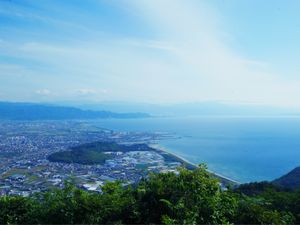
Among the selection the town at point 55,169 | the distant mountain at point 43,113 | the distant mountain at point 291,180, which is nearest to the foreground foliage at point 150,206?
the town at point 55,169

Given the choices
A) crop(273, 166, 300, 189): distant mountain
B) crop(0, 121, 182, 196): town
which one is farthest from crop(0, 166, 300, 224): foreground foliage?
crop(273, 166, 300, 189): distant mountain

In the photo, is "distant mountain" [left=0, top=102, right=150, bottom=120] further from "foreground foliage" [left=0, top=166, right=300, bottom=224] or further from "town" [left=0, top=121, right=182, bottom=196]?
"foreground foliage" [left=0, top=166, right=300, bottom=224]

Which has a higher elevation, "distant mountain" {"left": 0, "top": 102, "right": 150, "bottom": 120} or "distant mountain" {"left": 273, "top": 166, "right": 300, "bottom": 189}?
"distant mountain" {"left": 0, "top": 102, "right": 150, "bottom": 120}

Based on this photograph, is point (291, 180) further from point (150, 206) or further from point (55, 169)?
point (55, 169)

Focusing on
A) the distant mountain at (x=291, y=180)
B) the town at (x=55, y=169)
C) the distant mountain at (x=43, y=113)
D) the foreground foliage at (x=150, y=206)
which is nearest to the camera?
the foreground foliage at (x=150, y=206)

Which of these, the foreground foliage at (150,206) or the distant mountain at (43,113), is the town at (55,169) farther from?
the distant mountain at (43,113)

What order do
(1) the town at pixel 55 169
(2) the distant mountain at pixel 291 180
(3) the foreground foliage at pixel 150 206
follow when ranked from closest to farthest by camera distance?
1. (3) the foreground foliage at pixel 150 206
2. (2) the distant mountain at pixel 291 180
3. (1) the town at pixel 55 169

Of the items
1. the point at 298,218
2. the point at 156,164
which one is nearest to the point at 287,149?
the point at 156,164

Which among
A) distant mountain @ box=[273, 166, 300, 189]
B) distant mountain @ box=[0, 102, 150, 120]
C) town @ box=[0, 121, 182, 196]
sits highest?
distant mountain @ box=[0, 102, 150, 120]

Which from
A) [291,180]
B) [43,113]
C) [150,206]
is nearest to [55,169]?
[291,180]
